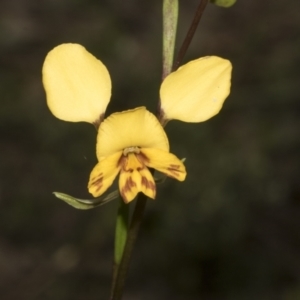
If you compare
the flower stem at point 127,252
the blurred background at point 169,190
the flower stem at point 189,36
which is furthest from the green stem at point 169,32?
the blurred background at point 169,190

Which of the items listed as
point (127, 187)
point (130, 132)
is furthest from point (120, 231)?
point (130, 132)

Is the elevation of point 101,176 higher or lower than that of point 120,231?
higher

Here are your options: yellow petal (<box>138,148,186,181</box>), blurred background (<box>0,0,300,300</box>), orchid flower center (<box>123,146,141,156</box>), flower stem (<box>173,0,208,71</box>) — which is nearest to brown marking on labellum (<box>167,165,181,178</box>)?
yellow petal (<box>138,148,186,181</box>)

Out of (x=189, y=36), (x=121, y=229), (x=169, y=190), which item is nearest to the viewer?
(x=189, y=36)

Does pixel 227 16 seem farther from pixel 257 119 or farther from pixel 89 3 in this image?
pixel 257 119

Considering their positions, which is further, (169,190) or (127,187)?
(169,190)

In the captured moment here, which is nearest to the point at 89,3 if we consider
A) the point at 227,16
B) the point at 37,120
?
the point at 227,16

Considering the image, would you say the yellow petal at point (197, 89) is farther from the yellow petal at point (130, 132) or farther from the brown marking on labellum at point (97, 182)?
the brown marking on labellum at point (97, 182)

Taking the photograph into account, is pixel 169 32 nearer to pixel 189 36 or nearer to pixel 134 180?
pixel 189 36
